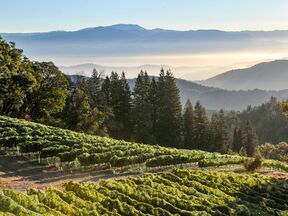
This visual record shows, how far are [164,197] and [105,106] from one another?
60.1 m

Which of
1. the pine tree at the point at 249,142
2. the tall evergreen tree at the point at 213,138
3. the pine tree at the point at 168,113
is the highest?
the pine tree at the point at 168,113

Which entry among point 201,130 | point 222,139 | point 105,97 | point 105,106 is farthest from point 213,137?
point 105,106

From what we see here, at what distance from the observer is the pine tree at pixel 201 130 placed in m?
89.0

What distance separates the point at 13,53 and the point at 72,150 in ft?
110

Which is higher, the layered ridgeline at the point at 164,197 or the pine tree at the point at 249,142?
the layered ridgeline at the point at 164,197

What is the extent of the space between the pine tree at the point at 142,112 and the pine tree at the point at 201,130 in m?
10.7

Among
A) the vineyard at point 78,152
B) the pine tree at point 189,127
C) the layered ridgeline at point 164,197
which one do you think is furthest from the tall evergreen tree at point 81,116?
the layered ridgeline at point 164,197

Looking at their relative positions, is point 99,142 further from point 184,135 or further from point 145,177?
point 184,135

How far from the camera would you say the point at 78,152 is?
109ft

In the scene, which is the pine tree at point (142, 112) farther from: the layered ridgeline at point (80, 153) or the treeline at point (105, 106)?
the layered ridgeline at point (80, 153)

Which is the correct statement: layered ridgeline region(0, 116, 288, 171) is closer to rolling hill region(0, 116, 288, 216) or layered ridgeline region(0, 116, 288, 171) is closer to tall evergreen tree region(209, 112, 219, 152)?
rolling hill region(0, 116, 288, 216)

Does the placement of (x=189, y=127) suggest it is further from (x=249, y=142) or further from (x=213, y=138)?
(x=249, y=142)

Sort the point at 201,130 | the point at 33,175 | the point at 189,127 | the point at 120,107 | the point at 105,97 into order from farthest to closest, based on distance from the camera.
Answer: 1. the point at 201,130
2. the point at 105,97
3. the point at 189,127
4. the point at 120,107
5. the point at 33,175

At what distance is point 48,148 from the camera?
109ft
